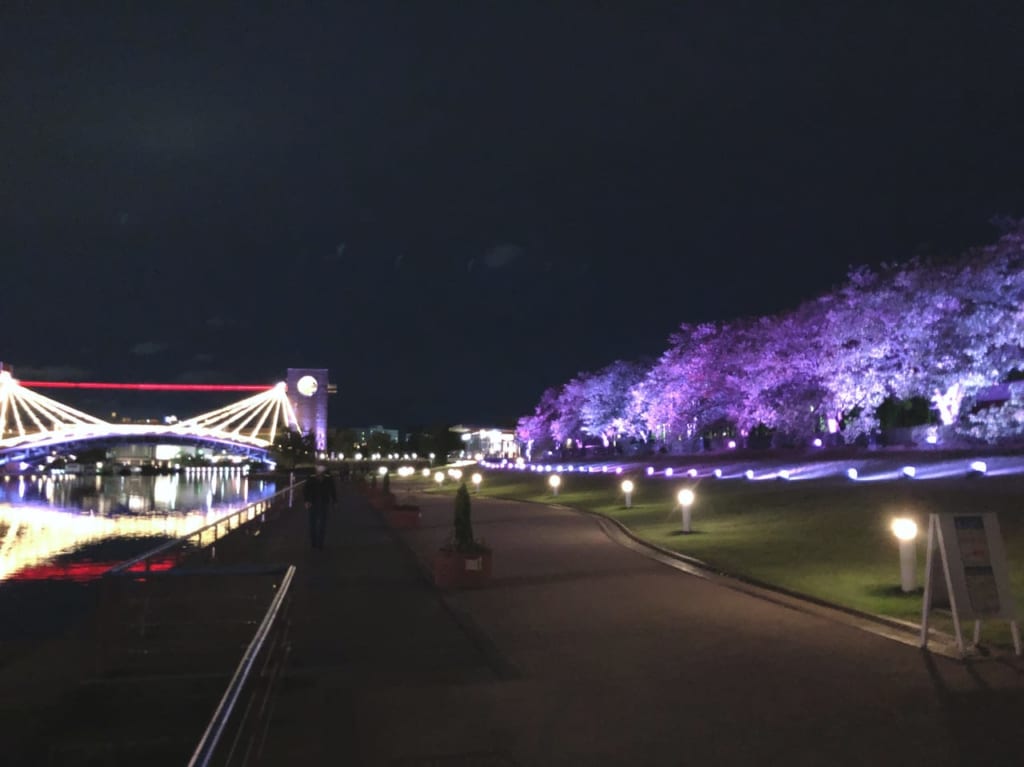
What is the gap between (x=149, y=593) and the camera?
1011cm

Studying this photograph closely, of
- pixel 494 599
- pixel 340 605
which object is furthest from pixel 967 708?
pixel 340 605

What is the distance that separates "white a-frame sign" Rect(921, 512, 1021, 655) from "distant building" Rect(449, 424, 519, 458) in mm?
144556

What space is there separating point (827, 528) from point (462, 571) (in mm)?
8555

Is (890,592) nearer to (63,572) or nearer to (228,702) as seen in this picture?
(228,702)

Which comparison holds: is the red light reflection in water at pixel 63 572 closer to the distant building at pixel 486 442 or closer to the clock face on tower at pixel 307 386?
the distant building at pixel 486 442

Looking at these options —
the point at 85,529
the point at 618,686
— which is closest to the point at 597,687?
the point at 618,686

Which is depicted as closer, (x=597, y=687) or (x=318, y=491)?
(x=597, y=687)

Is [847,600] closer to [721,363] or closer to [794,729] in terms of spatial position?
[794,729]

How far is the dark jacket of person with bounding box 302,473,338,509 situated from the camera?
67.4ft

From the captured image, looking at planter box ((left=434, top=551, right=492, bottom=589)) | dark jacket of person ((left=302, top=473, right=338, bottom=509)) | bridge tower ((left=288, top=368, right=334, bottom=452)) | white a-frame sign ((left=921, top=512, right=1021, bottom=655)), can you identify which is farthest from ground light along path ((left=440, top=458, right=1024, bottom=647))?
bridge tower ((left=288, top=368, right=334, bottom=452))

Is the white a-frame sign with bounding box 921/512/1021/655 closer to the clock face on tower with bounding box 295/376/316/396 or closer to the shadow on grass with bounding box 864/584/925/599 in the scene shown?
the shadow on grass with bounding box 864/584/925/599

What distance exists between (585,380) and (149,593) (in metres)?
78.6

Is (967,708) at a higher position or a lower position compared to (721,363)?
lower

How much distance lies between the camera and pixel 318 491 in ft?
67.7
